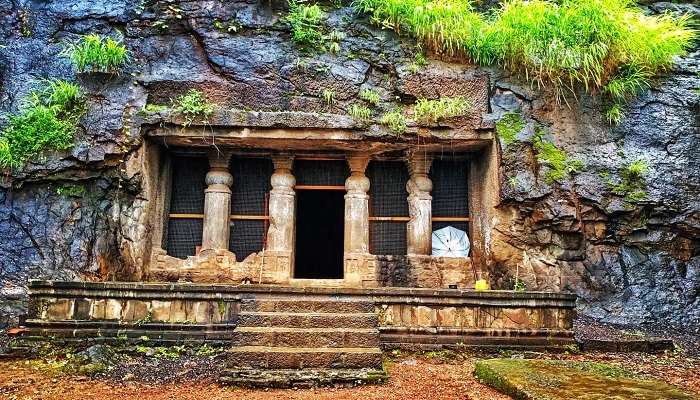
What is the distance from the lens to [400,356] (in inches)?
204

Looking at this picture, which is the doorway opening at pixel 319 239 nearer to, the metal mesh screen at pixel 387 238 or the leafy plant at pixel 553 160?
the metal mesh screen at pixel 387 238

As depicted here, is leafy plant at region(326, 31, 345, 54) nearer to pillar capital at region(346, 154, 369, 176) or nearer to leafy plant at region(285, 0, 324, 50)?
leafy plant at region(285, 0, 324, 50)

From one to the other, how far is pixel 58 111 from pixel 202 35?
7.48 ft

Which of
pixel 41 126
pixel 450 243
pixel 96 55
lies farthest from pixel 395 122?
pixel 41 126

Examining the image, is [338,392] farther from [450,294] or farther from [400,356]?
[450,294]

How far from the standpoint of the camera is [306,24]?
773 centimetres

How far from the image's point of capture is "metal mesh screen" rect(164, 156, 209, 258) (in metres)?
7.82

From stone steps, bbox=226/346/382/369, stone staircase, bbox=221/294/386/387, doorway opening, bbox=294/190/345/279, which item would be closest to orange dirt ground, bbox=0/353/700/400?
stone staircase, bbox=221/294/386/387

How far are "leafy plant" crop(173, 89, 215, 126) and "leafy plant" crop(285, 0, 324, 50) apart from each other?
1.70 metres

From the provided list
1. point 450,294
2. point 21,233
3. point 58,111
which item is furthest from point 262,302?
point 58,111

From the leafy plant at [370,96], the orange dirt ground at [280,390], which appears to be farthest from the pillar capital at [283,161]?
the orange dirt ground at [280,390]

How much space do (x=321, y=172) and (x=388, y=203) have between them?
1194mm

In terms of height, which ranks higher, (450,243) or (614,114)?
(614,114)

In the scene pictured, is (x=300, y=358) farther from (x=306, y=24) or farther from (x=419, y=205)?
(x=306, y=24)
